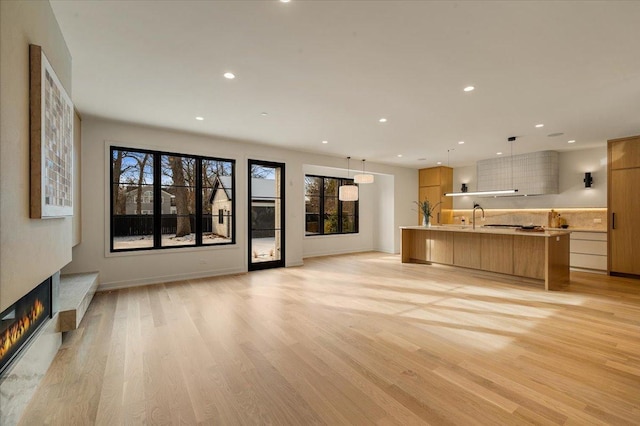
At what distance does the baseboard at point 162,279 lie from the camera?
15.6ft

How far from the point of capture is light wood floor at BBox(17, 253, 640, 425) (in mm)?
1871

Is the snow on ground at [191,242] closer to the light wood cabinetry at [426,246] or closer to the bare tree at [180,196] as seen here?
the bare tree at [180,196]

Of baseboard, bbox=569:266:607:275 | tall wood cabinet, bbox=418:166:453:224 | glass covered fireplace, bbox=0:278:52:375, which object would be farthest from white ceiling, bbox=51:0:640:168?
tall wood cabinet, bbox=418:166:453:224

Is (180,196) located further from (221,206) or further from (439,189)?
(439,189)

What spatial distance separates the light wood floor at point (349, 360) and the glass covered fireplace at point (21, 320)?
1.38 feet

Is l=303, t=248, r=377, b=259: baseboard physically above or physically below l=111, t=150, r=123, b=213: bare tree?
below

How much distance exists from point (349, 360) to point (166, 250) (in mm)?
4175

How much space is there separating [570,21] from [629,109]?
3113 mm

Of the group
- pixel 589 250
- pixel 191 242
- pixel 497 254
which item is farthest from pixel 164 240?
pixel 589 250

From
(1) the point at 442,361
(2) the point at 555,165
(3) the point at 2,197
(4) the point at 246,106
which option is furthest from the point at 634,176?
(3) the point at 2,197

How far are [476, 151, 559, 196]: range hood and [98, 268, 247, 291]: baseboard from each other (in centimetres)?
680

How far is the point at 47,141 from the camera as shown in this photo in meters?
1.96

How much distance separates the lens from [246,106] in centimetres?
404

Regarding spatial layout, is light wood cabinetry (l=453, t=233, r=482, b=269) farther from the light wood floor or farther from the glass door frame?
the glass door frame
